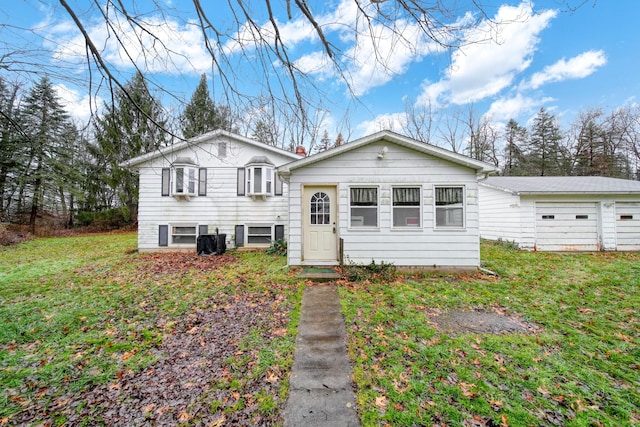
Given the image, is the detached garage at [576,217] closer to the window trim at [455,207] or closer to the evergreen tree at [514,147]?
the window trim at [455,207]

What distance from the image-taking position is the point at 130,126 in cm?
290

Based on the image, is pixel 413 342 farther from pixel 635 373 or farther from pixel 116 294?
pixel 116 294

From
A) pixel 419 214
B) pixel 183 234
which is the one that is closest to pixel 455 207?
pixel 419 214

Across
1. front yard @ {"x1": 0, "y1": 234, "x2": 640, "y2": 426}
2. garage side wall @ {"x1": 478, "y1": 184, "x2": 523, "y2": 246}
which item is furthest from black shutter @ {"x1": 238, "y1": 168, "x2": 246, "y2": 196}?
garage side wall @ {"x1": 478, "y1": 184, "x2": 523, "y2": 246}

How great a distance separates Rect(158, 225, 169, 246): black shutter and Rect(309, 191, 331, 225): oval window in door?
268 inches

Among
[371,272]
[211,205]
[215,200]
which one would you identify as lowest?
[371,272]

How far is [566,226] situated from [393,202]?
28.3 feet

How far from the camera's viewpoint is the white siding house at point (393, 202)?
671cm

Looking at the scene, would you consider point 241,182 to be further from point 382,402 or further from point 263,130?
point 382,402

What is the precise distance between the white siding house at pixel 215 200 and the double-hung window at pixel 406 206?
5175mm

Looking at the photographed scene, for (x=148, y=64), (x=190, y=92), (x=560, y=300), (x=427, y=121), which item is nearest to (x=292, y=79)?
(x=190, y=92)

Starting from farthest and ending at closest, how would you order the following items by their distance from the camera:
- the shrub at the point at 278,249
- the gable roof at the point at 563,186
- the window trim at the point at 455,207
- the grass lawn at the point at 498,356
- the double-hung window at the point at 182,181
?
1. the double-hung window at the point at 182,181
2. the gable roof at the point at 563,186
3. the shrub at the point at 278,249
4. the window trim at the point at 455,207
5. the grass lawn at the point at 498,356

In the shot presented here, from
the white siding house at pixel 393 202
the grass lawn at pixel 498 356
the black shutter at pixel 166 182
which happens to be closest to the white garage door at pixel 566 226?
the grass lawn at pixel 498 356

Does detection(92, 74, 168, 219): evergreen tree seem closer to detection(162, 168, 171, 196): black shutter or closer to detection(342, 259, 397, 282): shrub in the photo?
detection(342, 259, 397, 282): shrub
